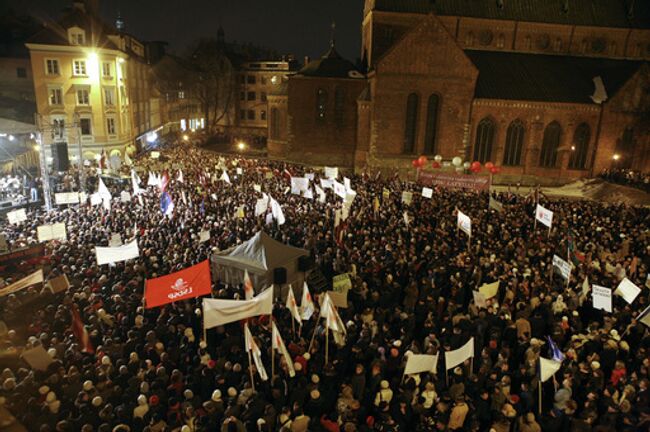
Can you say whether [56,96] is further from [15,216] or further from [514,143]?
[514,143]

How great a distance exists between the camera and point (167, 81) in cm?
6731

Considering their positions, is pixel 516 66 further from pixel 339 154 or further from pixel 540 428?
pixel 540 428

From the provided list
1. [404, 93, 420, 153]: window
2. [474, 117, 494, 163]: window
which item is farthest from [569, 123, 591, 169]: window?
[404, 93, 420, 153]: window

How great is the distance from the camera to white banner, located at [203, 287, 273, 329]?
9.14 metres

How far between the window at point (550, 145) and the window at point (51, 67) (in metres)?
38.7

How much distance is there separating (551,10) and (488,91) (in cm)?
1105

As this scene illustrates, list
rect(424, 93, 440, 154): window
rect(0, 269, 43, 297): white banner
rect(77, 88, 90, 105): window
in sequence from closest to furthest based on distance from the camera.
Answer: rect(0, 269, 43, 297): white banner < rect(424, 93, 440, 154): window < rect(77, 88, 90, 105): window

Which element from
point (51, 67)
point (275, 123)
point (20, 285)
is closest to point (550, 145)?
point (275, 123)

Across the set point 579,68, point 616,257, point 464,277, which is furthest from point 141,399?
point 579,68

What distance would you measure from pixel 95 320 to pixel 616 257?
1614 cm

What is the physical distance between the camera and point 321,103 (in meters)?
38.5

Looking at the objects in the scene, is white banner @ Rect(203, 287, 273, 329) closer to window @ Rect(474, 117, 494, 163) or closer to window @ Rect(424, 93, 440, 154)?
window @ Rect(424, 93, 440, 154)

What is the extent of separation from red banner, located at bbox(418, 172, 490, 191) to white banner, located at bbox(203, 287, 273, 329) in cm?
1533

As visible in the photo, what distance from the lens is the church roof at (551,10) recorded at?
37812mm
